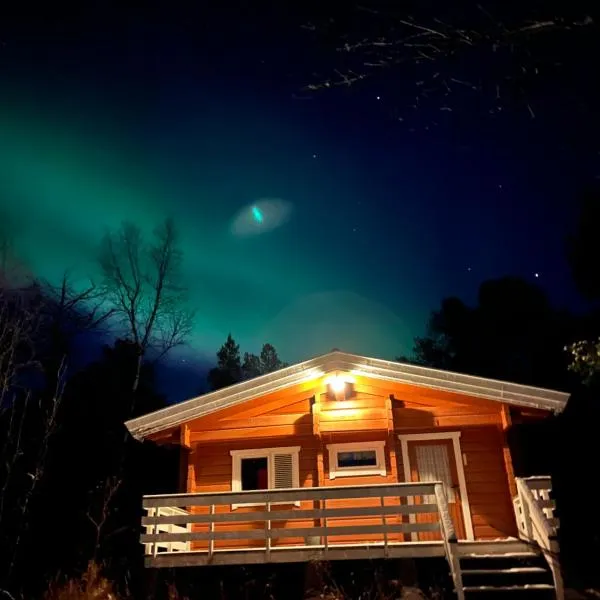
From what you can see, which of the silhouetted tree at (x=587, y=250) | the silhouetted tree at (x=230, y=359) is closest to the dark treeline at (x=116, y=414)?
the silhouetted tree at (x=587, y=250)

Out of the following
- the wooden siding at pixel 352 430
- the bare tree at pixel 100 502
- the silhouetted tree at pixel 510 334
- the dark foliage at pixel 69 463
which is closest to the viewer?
the wooden siding at pixel 352 430

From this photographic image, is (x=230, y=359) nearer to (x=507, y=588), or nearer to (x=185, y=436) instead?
(x=185, y=436)

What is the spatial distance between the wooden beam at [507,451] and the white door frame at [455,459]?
97 cm

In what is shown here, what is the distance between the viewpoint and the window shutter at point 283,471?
13.6 metres

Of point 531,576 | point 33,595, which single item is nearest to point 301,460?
point 531,576

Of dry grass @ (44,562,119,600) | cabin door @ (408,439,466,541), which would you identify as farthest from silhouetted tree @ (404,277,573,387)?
dry grass @ (44,562,119,600)

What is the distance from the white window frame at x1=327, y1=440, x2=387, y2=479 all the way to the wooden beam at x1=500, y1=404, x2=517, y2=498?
2743 millimetres

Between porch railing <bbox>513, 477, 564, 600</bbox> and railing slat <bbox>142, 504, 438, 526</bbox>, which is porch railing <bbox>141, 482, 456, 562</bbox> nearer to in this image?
railing slat <bbox>142, 504, 438, 526</bbox>

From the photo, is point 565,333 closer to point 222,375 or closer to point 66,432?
point 66,432

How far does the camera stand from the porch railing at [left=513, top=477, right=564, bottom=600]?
8.93 metres

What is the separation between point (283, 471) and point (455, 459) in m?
4.11

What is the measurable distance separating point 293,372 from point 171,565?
5133 mm

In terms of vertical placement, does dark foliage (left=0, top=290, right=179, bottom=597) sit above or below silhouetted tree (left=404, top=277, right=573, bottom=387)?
below

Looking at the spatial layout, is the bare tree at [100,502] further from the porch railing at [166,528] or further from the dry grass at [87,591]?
the dry grass at [87,591]
